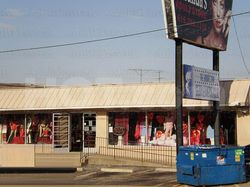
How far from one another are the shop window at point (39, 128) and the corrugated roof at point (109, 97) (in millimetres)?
914

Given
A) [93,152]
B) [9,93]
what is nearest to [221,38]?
[93,152]

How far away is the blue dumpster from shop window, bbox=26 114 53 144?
13.1 metres

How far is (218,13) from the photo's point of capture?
2262 centimetres

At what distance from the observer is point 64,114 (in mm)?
28844

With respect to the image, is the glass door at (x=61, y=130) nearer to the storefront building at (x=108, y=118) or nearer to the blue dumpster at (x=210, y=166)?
the storefront building at (x=108, y=118)

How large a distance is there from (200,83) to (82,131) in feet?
31.3

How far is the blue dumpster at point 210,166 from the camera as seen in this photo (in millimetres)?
17062

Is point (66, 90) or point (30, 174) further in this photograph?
point (66, 90)

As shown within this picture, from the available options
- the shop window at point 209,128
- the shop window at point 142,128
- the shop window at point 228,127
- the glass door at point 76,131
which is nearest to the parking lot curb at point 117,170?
the shop window at point 142,128

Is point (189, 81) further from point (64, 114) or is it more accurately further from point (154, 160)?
point (64, 114)

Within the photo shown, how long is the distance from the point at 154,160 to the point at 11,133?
9003mm

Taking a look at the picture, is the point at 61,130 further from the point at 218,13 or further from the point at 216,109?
the point at 218,13

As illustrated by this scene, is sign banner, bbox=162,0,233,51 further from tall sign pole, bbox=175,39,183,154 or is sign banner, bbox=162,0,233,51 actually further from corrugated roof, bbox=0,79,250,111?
corrugated roof, bbox=0,79,250,111

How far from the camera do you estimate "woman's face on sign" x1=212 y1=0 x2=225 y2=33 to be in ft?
73.3
